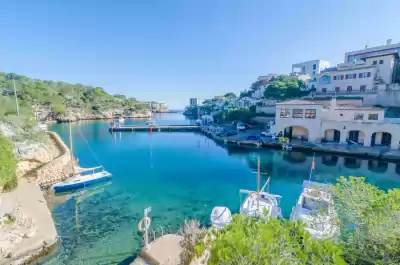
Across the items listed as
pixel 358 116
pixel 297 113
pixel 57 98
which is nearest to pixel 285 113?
pixel 297 113

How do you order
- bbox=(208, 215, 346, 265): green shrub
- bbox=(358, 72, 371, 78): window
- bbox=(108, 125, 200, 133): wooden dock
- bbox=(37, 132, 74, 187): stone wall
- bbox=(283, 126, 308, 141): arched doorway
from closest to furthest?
1. bbox=(208, 215, 346, 265): green shrub
2. bbox=(37, 132, 74, 187): stone wall
3. bbox=(283, 126, 308, 141): arched doorway
4. bbox=(358, 72, 371, 78): window
5. bbox=(108, 125, 200, 133): wooden dock

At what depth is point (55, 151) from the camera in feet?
71.0

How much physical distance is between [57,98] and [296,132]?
6910 centimetres

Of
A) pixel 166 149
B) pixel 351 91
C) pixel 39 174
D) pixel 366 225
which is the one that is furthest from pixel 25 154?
pixel 351 91

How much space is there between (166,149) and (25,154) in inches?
673

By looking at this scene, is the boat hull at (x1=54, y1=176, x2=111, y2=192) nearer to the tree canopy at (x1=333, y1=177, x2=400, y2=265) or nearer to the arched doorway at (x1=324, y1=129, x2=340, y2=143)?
the tree canopy at (x1=333, y1=177, x2=400, y2=265)

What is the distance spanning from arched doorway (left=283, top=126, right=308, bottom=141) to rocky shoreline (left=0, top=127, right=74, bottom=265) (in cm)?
2842

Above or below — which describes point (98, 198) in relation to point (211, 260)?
below

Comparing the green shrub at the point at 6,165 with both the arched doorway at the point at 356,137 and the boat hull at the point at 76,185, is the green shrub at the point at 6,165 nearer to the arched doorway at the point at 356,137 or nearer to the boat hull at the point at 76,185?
the boat hull at the point at 76,185

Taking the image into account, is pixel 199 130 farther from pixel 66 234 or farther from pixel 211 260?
pixel 211 260

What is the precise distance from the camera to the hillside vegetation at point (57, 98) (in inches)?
2169

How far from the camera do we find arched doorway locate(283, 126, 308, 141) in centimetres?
3141

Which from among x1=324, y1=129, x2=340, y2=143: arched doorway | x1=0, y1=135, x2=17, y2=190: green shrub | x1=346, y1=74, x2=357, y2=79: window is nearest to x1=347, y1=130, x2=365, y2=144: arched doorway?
x1=324, y1=129, x2=340, y2=143: arched doorway

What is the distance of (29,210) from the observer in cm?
1139
